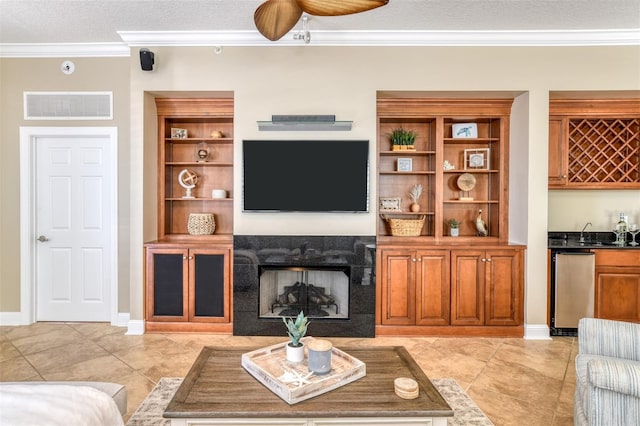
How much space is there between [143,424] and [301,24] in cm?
343

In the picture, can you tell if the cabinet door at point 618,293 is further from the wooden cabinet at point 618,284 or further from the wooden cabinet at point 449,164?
the wooden cabinet at point 449,164

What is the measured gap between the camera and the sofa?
1.24 m

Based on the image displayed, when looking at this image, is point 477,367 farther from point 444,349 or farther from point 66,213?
point 66,213

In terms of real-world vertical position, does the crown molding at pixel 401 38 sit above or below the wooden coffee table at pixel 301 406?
above

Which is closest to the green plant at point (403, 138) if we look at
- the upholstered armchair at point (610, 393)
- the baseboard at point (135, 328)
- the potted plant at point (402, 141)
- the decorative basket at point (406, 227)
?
the potted plant at point (402, 141)

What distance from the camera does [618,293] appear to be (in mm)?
3666

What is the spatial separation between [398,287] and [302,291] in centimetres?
100

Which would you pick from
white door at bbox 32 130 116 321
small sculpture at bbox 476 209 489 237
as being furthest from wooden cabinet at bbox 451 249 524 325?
white door at bbox 32 130 116 321

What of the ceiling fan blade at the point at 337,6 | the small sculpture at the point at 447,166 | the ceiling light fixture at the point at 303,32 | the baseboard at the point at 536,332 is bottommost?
the baseboard at the point at 536,332

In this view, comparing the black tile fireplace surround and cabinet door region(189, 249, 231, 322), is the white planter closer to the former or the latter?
the black tile fireplace surround

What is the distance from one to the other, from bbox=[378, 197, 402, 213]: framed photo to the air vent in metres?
3.21

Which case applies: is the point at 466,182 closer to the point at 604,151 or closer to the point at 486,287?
the point at 486,287

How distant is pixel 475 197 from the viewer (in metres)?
4.33

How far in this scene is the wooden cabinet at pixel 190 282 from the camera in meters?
3.71
